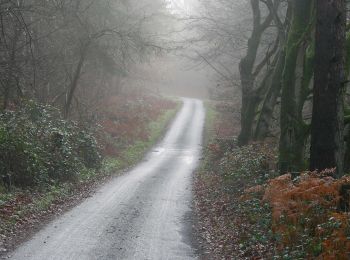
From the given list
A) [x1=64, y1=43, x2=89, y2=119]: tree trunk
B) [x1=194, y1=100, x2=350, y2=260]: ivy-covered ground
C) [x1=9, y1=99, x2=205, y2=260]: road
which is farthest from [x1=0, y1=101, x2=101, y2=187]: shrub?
[x1=194, y1=100, x2=350, y2=260]: ivy-covered ground

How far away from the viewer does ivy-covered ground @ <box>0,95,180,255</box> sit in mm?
11641

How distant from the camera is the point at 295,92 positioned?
42.0ft

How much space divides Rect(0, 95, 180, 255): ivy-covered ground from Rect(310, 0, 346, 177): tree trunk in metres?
6.69

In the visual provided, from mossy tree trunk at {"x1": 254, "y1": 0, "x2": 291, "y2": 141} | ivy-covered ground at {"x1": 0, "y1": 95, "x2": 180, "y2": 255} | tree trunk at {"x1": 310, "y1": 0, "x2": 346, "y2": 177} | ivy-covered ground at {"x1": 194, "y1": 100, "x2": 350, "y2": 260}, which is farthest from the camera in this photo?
mossy tree trunk at {"x1": 254, "y1": 0, "x2": 291, "y2": 141}

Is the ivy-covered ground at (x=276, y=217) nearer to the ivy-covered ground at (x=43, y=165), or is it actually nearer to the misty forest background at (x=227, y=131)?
the misty forest background at (x=227, y=131)

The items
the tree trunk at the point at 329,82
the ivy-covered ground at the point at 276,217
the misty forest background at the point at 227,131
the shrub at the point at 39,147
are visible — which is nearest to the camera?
the ivy-covered ground at the point at 276,217

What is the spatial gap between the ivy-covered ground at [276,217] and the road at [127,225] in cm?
75

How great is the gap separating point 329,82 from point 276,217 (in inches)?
117

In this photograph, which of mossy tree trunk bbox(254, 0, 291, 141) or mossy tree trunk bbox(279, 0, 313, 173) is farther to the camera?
mossy tree trunk bbox(254, 0, 291, 141)

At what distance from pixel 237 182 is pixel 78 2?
1227 centimetres

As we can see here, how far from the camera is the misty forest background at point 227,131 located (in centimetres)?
808

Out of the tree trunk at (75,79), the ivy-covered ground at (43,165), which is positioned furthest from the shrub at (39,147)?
the tree trunk at (75,79)

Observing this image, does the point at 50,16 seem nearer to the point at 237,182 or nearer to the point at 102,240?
the point at 237,182

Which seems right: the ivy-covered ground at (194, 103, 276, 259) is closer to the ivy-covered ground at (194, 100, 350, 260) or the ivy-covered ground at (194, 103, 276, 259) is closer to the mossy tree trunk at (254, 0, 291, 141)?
the ivy-covered ground at (194, 100, 350, 260)
